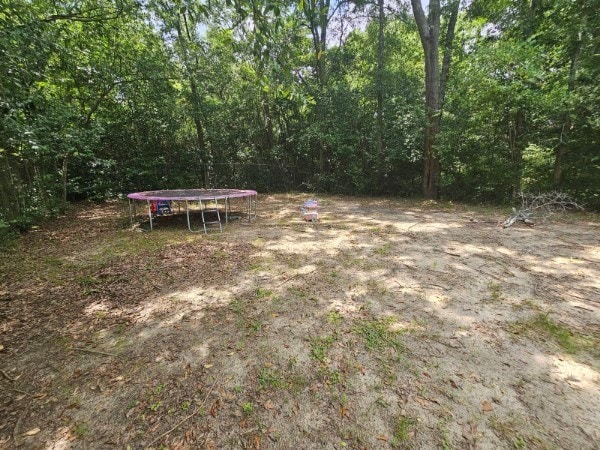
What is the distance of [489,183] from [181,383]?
8773mm

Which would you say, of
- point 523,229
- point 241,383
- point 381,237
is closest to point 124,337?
point 241,383

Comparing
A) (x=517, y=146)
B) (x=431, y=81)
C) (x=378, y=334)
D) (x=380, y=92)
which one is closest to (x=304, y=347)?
(x=378, y=334)

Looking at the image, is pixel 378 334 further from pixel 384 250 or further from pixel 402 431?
pixel 384 250

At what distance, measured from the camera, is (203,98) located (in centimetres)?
997

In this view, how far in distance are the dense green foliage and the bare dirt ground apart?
1.96 m

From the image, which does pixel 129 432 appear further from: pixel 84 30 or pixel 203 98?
pixel 203 98

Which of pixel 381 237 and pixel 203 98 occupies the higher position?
pixel 203 98

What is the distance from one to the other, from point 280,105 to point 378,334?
10156mm

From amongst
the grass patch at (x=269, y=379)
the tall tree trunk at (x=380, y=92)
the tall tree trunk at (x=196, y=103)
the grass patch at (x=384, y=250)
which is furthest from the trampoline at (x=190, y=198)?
the tall tree trunk at (x=380, y=92)

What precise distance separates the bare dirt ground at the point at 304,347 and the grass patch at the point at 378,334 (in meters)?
0.02

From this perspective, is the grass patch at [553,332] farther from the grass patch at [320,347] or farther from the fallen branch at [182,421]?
the fallen branch at [182,421]

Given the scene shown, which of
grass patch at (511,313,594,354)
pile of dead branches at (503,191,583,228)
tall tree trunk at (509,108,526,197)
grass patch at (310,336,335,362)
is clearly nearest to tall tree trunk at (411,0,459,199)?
tall tree trunk at (509,108,526,197)

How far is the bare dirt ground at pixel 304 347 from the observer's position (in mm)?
1522

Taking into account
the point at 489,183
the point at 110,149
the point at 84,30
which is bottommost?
the point at 489,183
